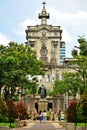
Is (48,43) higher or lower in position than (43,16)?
lower

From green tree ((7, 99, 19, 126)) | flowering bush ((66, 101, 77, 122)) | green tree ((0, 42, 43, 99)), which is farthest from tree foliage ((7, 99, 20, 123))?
green tree ((0, 42, 43, 99))

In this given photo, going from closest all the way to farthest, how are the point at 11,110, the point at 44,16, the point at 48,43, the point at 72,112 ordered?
1. the point at 72,112
2. the point at 11,110
3. the point at 48,43
4. the point at 44,16

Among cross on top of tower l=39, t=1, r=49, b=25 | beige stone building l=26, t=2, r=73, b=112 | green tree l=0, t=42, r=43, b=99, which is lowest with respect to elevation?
green tree l=0, t=42, r=43, b=99

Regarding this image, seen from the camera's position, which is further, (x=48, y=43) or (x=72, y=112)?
(x=48, y=43)

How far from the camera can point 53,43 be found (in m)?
131

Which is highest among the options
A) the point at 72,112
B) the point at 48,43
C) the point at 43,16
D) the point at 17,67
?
the point at 43,16

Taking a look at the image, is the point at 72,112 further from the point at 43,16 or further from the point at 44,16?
the point at 44,16

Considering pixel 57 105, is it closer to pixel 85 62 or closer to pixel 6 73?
pixel 85 62

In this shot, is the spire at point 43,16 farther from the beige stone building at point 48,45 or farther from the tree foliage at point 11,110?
the tree foliage at point 11,110

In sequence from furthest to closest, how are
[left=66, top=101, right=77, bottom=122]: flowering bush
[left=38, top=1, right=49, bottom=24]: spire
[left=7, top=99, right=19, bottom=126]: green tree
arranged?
1. [left=38, top=1, right=49, bottom=24]: spire
2. [left=7, top=99, right=19, bottom=126]: green tree
3. [left=66, top=101, right=77, bottom=122]: flowering bush

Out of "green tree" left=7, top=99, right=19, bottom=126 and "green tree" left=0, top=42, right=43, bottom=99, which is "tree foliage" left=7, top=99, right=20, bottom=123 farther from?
"green tree" left=0, top=42, right=43, bottom=99

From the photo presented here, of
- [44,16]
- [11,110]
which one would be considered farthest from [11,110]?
[44,16]

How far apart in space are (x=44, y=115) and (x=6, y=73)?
16.9m

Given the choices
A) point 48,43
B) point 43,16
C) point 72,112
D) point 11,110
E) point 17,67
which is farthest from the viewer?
point 43,16
